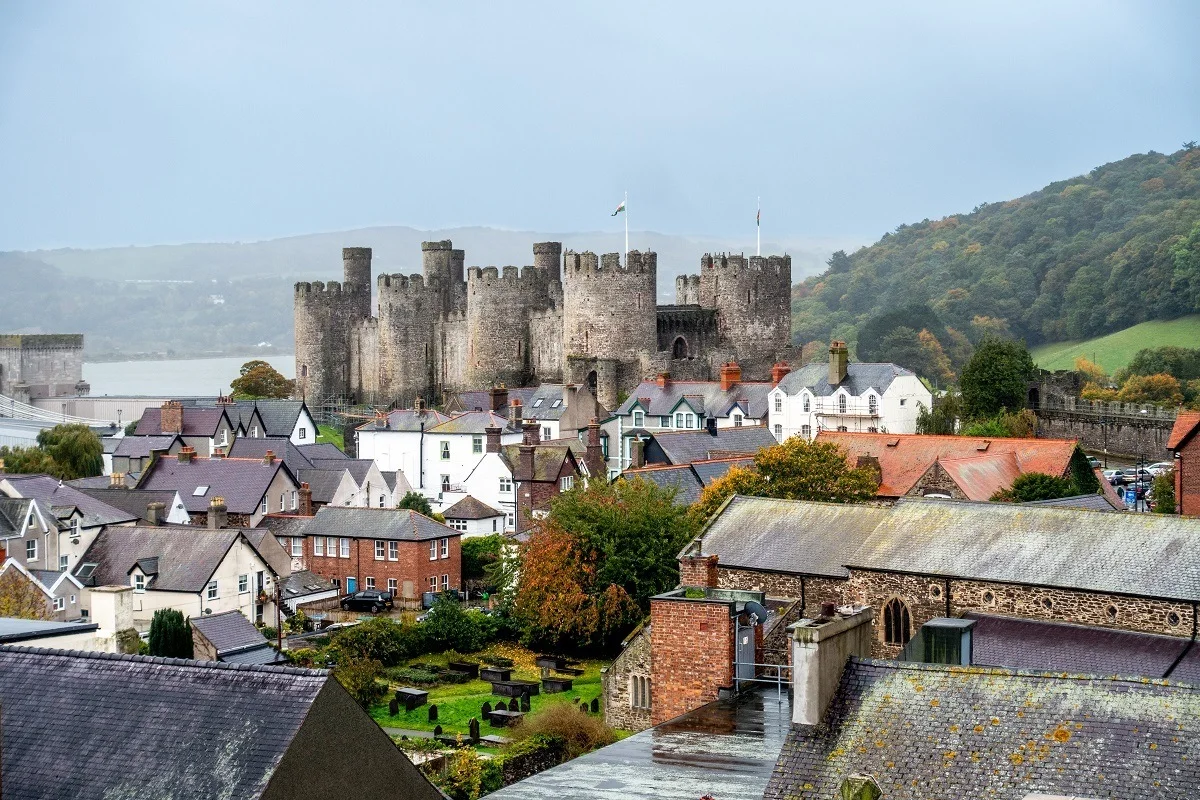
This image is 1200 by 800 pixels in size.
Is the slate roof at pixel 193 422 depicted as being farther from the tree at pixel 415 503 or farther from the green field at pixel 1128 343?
the green field at pixel 1128 343

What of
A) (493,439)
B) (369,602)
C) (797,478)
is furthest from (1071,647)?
(493,439)

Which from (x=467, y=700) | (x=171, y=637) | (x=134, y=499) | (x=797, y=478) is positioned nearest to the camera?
(x=171, y=637)

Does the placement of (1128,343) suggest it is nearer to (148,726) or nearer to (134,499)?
(134,499)

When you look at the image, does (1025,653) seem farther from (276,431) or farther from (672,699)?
(276,431)

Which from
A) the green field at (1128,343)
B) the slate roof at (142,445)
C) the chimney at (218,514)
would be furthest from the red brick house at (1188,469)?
the green field at (1128,343)

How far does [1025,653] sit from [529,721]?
9.67m

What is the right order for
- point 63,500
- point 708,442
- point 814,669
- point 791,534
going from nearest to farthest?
point 814,669
point 791,534
point 63,500
point 708,442

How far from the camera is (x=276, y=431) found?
224 ft

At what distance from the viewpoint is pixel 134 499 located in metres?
51.0

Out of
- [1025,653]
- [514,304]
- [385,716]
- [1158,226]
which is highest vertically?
[1158,226]

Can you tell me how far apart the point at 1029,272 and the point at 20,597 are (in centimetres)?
11363

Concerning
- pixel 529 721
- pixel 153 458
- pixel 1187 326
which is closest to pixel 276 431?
pixel 153 458

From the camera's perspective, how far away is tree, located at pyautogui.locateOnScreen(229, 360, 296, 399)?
88.9m

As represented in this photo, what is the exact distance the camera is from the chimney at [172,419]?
64.6 metres
